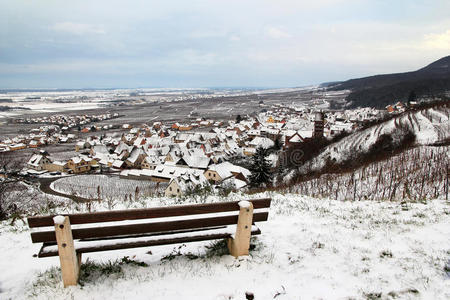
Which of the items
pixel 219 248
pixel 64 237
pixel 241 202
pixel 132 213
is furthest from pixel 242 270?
pixel 64 237

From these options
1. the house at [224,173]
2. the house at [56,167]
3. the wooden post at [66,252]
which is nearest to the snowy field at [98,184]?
the house at [224,173]

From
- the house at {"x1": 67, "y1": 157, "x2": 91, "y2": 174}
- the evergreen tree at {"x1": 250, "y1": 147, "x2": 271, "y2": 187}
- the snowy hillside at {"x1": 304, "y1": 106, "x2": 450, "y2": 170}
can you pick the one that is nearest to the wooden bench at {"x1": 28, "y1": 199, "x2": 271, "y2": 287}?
the evergreen tree at {"x1": 250, "y1": 147, "x2": 271, "y2": 187}

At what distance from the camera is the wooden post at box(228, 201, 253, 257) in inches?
140

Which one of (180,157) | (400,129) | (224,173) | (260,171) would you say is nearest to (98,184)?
(224,173)

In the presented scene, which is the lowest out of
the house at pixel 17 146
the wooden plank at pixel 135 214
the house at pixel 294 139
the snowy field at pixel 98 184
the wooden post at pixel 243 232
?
the snowy field at pixel 98 184

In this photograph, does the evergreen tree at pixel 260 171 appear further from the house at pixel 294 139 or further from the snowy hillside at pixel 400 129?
the house at pixel 294 139

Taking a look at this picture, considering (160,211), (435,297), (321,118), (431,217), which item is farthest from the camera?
(321,118)

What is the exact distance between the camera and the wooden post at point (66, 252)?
9.50ft

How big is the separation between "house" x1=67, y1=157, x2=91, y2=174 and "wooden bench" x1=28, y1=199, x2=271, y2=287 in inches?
1931

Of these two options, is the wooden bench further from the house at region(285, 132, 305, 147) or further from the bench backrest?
the house at region(285, 132, 305, 147)

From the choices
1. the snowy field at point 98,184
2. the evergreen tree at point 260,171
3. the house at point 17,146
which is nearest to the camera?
the evergreen tree at point 260,171

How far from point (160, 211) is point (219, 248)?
1.38 m

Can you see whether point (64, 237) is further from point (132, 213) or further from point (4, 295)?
point (4, 295)

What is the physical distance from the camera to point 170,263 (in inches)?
145
